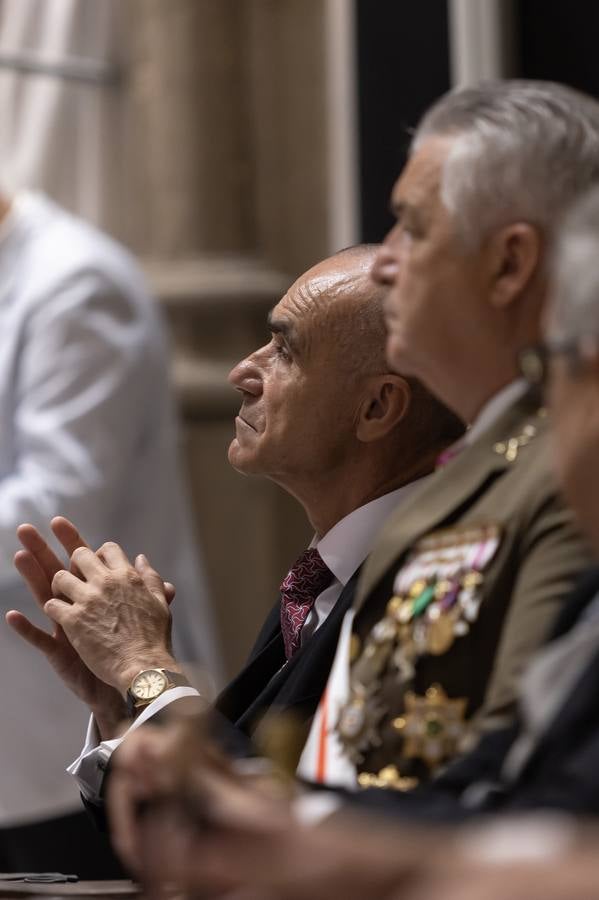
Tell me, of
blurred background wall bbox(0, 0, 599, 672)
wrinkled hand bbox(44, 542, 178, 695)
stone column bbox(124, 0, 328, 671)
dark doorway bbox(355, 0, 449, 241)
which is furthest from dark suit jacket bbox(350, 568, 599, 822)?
stone column bbox(124, 0, 328, 671)

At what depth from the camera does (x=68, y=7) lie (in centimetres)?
484

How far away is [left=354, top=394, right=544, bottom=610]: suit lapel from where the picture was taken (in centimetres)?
154

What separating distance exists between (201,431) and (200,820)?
12.8ft

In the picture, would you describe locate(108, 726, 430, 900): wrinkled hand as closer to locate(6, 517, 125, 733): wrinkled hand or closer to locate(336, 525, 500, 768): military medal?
locate(336, 525, 500, 768): military medal

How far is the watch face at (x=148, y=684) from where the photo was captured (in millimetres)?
1849

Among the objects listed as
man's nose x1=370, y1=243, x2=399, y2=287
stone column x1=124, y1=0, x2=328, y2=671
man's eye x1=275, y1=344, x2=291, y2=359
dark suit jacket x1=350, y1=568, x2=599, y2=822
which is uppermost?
man's nose x1=370, y1=243, x2=399, y2=287

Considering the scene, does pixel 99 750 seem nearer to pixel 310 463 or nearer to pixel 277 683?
pixel 277 683

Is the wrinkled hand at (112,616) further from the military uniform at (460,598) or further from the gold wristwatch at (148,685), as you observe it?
the military uniform at (460,598)

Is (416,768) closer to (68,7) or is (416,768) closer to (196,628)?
(196,628)

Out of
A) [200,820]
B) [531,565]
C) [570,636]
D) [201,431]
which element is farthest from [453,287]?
[201,431]

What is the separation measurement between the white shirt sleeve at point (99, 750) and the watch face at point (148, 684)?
12 millimetres

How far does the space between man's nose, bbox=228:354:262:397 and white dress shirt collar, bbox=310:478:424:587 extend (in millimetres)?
188

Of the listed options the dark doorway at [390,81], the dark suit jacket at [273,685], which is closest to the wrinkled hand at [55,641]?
the dark suit jacket at [273,685]

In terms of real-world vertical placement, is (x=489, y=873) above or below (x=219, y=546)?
above
